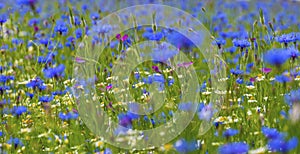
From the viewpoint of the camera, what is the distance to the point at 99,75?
11.6ft

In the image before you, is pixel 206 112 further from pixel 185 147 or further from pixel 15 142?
pixel 15 142

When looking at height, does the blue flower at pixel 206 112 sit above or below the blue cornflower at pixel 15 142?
above

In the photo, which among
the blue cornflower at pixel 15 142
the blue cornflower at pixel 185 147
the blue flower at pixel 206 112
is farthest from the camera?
the blue cornflower at pixel 15 142

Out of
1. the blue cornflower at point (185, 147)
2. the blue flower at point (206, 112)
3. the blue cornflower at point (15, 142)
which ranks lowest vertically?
the blue cornflower at point (185, 147)

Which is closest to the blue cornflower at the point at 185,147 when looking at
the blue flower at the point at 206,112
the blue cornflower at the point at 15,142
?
the blue flower at the point at 206,112

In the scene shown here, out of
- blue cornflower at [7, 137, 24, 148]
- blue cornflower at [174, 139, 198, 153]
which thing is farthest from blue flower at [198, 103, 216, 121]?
blue cornflower at [7, 137, 24, 148]

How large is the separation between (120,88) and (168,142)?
26.5 inches

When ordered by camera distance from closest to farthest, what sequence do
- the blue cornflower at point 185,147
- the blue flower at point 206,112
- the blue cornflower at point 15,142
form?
the blue cornflower at point 185,147 → the blue flower at point 206,112 → the blue cornflower at point 15,142

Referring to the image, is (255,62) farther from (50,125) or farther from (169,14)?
(169,14)

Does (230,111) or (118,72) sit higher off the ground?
(118,72)

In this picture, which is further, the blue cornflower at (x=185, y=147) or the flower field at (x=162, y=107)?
the flower field at (x=162, y=107)

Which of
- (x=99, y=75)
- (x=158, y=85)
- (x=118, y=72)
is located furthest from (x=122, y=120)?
(x=99, y=75)

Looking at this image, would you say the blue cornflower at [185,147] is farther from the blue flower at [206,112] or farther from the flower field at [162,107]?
the blue flower at [206,112]

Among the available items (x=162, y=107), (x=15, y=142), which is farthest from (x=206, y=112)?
(x=15, y=142)
